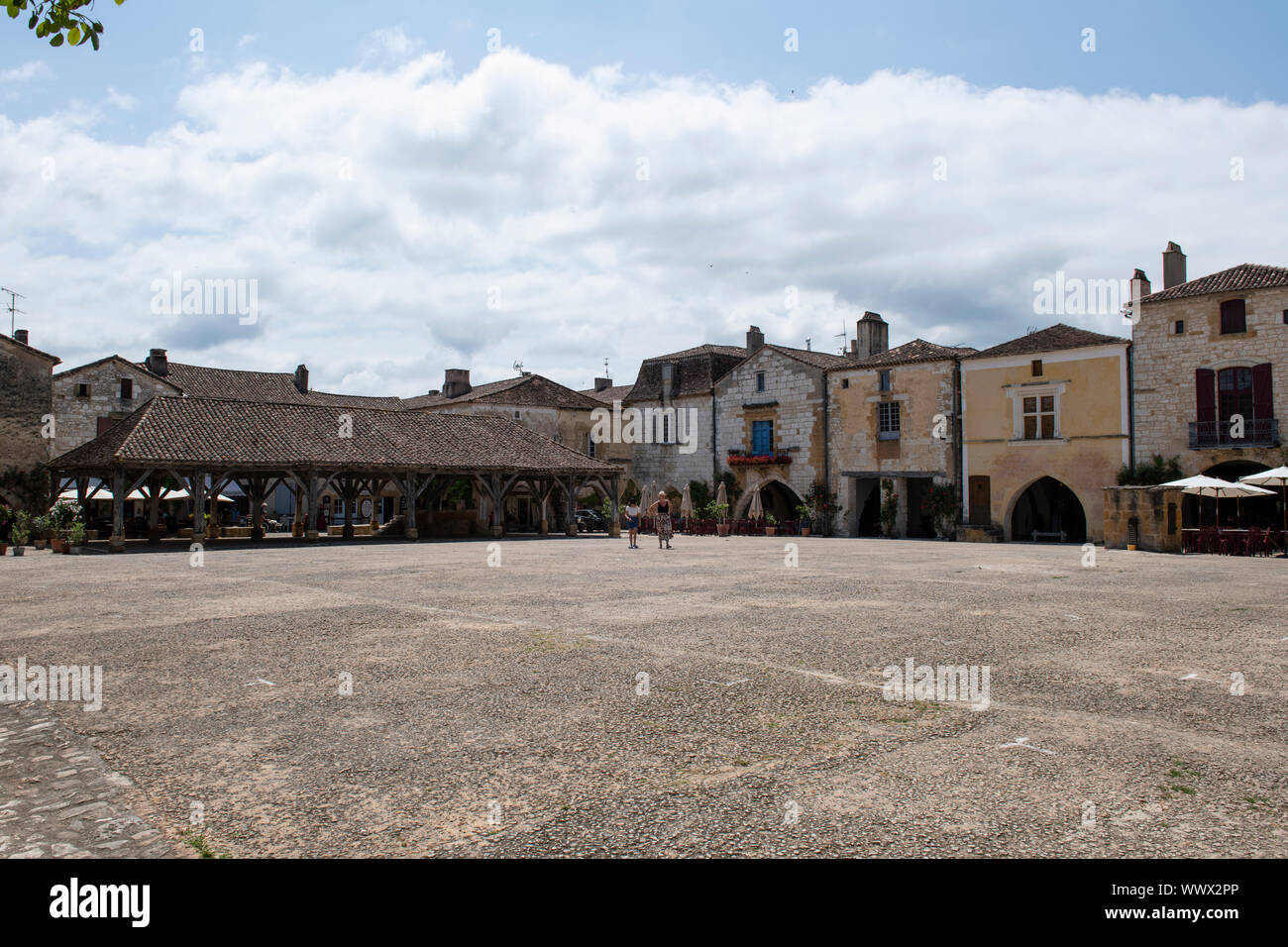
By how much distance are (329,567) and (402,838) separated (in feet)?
44.8

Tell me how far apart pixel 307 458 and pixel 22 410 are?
32.4 ft

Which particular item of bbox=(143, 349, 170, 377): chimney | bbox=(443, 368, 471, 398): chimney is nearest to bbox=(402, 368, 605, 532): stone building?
bbox=(443, 368, 471, 398): chimney

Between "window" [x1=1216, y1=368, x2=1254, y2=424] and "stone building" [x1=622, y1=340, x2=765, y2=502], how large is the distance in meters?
18.2

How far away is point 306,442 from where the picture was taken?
2580 cm

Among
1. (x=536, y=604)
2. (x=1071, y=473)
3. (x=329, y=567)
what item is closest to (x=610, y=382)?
(x=1071, y=473)

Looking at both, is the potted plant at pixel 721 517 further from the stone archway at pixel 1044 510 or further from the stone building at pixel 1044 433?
the stone archway at pixel 1044 510

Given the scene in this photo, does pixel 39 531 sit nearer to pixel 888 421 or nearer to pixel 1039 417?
pixel 888 421

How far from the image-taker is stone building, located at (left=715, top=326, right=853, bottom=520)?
111 ft

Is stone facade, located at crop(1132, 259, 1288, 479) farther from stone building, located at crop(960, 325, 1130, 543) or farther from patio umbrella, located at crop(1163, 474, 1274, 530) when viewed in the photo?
patio umbrella, located at crop(1163, 474, 1274, 530)

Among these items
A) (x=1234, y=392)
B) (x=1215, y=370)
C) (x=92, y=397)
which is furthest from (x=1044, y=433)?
(x=92, y=397)

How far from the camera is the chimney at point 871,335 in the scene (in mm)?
35938

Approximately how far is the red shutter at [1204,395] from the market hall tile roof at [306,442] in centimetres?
1778

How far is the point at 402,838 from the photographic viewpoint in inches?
133

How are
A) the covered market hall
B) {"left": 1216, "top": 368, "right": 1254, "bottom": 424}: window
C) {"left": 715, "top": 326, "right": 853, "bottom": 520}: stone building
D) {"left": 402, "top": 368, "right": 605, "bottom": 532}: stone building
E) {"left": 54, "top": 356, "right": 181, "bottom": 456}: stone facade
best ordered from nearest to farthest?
the covered market hall, {"left": 1216, "top": 368, "right": 1254, "bottom": 424}: window, {"left": 715, "top": 326, "right": 853, "bottom": 520}: stone building, {"left": 54, "top": 356, "right": 181, "bottom": 456}: stone facade, {"left": 402, "top": 368, "right": 605, "bottom": 532}: stone building
